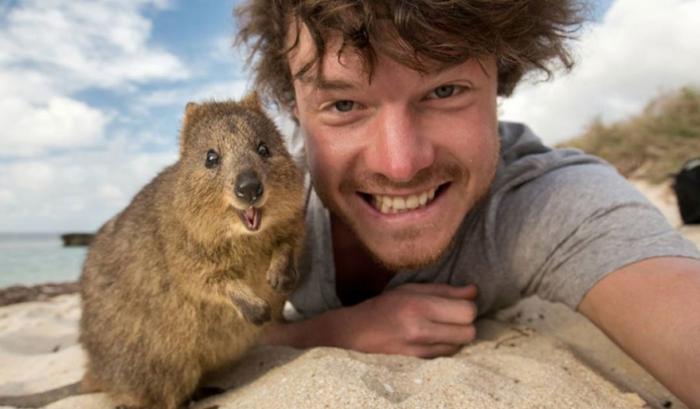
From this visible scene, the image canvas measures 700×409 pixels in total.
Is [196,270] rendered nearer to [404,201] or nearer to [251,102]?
[251,102]

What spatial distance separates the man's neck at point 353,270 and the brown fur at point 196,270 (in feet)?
2.47

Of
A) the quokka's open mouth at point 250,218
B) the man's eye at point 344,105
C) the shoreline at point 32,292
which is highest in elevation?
the man's eye at point 344,105

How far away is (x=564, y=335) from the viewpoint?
3.62 m

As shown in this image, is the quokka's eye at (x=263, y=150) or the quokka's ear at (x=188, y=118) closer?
the quokka's eye at (x=263, y=150)

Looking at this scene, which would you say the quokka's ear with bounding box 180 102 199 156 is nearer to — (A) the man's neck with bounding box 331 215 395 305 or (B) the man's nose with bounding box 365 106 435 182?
(B) the man's nose with bounding box 365 106 435 182

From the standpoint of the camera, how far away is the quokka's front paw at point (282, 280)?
2836mm

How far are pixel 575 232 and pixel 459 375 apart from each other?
42.6 inches

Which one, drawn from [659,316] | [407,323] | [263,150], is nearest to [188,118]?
[263,150]

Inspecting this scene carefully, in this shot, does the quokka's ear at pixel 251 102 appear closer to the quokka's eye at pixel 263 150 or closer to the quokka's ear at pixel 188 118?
the quokka's ear at pixel 188 118

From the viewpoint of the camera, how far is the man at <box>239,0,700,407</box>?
2684 millimetres

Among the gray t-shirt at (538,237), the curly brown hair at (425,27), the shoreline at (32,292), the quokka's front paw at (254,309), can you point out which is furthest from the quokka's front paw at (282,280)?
the shoreline at (32,292)

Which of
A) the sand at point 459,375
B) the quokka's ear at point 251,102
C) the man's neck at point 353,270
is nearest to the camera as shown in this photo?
the sand at point 459,375

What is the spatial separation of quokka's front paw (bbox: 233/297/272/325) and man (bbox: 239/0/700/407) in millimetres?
659

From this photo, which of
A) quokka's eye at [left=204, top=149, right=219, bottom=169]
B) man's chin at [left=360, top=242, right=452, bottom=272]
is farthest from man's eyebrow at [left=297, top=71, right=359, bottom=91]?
man's chin at [left=360, top=242, right=452, bottom=272]
